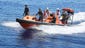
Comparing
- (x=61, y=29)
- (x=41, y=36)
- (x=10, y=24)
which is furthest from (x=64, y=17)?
(x=10, y=24)

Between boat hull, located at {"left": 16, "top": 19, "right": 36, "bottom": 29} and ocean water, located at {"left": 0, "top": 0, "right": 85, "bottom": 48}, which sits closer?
Answer: ocean water, located at {"left": 0, "top": 0, "right": 85, "bottom": 48}

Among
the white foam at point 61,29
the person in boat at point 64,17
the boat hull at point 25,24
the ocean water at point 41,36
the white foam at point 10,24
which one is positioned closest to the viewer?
the ocean water at point 41,36

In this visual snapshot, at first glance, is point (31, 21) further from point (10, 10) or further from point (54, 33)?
point (10, 10)

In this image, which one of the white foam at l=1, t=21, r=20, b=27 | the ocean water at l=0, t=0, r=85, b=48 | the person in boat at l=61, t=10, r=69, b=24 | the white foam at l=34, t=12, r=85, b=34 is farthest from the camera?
the white foam at l=1, t=21, r=20, b=27

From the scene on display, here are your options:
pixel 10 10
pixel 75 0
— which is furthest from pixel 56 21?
pixel 75 0

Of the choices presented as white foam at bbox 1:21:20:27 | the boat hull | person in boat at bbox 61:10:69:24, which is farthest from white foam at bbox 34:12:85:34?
white foam at bbox 1:21:20:27

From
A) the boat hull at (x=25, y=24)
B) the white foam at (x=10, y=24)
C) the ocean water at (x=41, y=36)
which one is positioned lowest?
the ocean water at (x=41, y=36)

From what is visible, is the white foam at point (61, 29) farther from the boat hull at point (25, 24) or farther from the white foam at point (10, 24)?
the white foam at point (10, 24)

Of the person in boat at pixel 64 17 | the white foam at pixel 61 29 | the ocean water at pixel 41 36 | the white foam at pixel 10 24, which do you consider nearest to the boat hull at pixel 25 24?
the ocean water at pixel 41 36

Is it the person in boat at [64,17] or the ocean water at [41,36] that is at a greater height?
the person in boat at [64,17]

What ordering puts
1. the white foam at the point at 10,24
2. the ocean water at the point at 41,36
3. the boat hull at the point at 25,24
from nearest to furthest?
the ocean water at the point at 41,36 < the boat hull at the point at 25,24 < the white foam at the point at 10,24

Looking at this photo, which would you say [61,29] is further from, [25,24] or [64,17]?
[25,24]

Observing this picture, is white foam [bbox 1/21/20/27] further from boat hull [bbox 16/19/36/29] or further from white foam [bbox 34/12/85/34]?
white foam [bbox 34/12/85/34]

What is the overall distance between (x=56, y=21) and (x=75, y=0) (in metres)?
43.6
